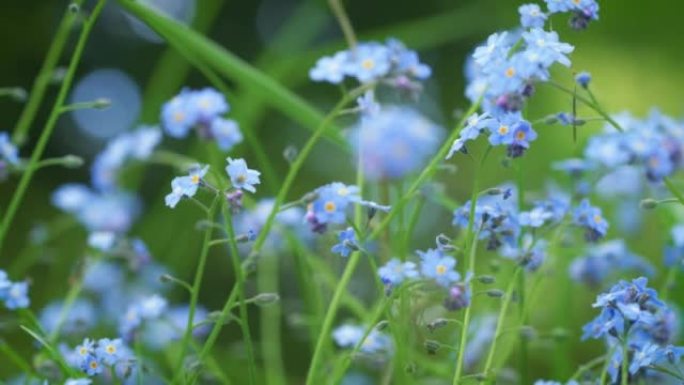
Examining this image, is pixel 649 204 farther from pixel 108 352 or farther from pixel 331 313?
pixel 108 352

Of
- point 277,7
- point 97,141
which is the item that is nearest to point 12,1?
point 97,141

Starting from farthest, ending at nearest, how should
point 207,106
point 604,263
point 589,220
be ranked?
point 604,263, point 207,106, point 589,220

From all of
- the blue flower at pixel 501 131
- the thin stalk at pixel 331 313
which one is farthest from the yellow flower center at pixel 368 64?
the blue flower at pixel 501 131

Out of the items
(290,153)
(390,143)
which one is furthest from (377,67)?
(290,153)

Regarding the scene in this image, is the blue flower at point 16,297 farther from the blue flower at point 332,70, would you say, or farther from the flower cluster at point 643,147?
the flower cluster at point 643,147

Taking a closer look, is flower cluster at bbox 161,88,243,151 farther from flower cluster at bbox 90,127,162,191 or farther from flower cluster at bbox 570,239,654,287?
flower cluster at bbox 570,239,654,287

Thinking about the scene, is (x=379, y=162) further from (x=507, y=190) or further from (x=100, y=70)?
(x=100, y=70)

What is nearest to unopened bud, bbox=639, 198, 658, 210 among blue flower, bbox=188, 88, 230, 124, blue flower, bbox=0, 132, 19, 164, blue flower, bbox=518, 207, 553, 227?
blue flower, bbox=518, 207, 553, 227

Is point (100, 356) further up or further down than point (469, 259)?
further down
